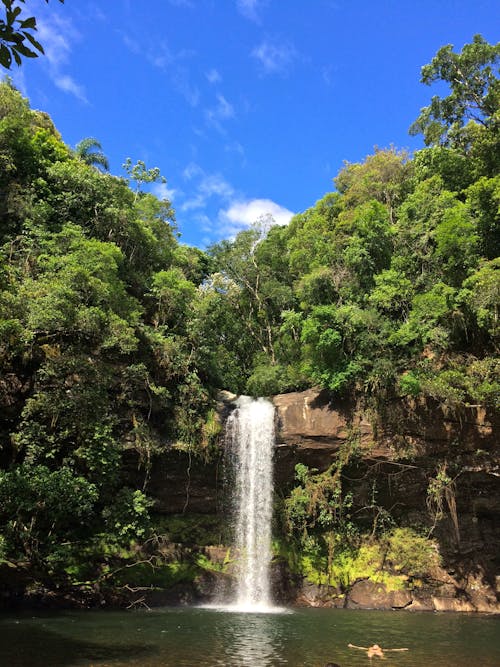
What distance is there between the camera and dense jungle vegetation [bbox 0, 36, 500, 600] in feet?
47.4

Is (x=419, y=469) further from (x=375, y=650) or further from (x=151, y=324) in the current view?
(x=151, y=324)

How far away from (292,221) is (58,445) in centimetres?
1962

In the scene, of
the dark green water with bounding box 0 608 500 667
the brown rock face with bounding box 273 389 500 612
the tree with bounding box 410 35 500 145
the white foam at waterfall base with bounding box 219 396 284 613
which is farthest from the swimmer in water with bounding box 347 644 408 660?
the tree with bounding box 410 35 500 145

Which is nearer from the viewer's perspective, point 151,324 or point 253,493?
point 253,493

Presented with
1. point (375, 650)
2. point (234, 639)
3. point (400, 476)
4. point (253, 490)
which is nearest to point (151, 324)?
point (253, 490)

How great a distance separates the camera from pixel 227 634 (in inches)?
416

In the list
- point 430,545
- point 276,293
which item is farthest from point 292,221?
point 430,545

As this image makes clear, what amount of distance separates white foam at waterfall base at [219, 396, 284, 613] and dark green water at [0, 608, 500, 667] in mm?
2849

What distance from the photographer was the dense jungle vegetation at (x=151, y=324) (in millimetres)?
14445

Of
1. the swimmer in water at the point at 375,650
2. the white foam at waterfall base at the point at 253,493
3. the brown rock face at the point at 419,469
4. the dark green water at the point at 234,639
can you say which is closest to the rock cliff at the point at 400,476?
the brown rock face at the point at 419,469

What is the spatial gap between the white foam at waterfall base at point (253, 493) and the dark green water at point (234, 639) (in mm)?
2849

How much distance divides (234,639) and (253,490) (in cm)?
803

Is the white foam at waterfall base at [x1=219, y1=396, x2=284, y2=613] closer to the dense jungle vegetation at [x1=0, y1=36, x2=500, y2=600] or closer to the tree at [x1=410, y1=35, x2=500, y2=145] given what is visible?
the dense jungle vegetation at [x1=0, y1=36, x2=500, y2=600]

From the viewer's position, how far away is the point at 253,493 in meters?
18.0
